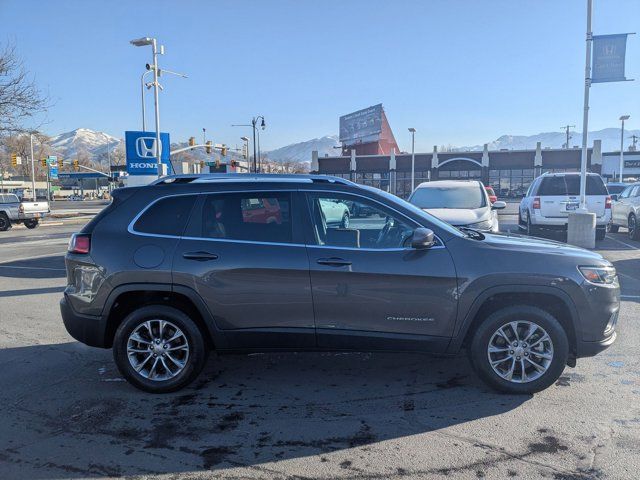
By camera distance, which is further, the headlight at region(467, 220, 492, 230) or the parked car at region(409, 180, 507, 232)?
the parked car at region(409, 180, 507, 232)

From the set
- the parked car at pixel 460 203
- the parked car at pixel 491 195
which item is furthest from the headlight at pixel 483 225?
the parked car at pixel 491 195

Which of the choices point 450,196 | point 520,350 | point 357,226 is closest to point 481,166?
point 450,196

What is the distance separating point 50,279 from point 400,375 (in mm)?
8275

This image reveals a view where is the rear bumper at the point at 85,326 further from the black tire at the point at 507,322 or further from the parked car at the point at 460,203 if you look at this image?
the parked car at the point at 460,203

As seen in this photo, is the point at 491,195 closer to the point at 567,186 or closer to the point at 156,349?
the point at 567,186

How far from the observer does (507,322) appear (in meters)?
4.30

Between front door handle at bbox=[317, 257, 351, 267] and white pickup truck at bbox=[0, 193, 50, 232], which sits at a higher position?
front door handle at bbox=[317, 257, 351, 267]

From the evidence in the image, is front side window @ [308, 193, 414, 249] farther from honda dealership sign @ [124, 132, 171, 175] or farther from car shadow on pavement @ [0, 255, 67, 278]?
honda dealership sign @ [124, 132, 171, 175]

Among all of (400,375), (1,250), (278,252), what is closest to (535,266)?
(400,375)

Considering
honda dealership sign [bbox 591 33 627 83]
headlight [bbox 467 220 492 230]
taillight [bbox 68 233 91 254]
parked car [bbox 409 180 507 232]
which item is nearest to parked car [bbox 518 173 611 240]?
honda dealership sign [bbox 591 33 627 83]

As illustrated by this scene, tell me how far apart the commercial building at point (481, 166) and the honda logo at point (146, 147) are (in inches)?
1130

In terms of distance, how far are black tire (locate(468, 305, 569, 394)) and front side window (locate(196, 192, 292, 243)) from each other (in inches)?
71.1

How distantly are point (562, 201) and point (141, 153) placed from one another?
19751 mm

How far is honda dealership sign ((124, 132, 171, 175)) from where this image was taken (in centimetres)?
2561
